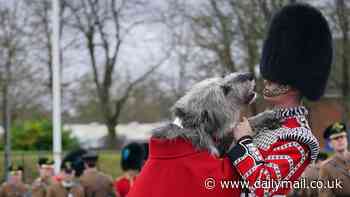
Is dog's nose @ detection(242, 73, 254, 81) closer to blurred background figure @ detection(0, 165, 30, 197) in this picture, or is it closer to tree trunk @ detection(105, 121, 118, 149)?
blurred background figure @ detection(0, 165, 30, 197)

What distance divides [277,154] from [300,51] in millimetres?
637

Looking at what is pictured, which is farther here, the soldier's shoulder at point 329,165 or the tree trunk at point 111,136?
the tree trunk at point 111,136

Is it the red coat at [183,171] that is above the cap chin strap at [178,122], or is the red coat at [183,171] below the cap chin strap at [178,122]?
below

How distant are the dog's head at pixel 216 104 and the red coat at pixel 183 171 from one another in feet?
0.42

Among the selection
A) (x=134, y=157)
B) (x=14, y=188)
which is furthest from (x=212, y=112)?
(x=14, y=188)

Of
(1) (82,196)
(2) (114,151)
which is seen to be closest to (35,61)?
(2) (114,151)

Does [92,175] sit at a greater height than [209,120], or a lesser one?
lesser

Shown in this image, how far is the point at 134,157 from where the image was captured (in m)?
10.9

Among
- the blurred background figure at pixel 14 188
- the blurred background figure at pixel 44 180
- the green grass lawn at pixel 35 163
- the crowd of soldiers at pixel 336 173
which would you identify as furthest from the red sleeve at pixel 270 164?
the green grass lawn at pixel 35 163

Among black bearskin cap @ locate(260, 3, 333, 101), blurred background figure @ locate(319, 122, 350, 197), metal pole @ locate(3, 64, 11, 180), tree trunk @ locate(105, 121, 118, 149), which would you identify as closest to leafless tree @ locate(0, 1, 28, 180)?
metal pole @ locate(3, 64, 11, 180)

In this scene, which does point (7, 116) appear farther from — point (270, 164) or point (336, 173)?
point (270, 164)

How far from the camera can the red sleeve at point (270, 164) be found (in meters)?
3.90

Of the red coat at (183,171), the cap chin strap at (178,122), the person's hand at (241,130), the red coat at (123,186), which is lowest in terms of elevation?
the red coat at (123,186)

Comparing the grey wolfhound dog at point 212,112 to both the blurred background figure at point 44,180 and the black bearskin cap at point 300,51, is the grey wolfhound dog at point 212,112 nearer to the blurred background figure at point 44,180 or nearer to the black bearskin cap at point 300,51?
the black bearskin cap at point 300,51
